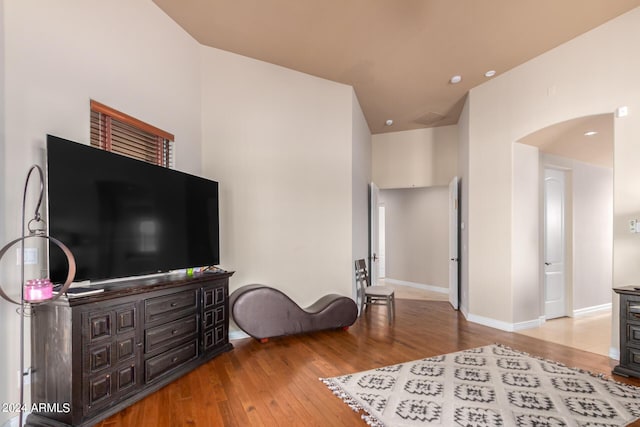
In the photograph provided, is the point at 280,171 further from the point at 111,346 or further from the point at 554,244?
the point at 554,244

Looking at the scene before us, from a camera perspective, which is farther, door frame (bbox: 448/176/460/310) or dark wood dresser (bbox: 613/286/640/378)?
door frame (bbox: 448/176/460/310)

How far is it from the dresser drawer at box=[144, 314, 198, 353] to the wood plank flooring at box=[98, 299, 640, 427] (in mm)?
355

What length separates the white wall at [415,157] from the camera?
21.4ft

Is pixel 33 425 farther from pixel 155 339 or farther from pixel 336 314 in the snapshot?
pixel 336 314

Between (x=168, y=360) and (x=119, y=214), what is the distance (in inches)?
51.7

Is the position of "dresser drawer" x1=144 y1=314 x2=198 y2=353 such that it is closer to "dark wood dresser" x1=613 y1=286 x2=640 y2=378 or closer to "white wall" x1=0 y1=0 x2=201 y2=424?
"white wall" x1=0 y1=0 x2=201 y2=424

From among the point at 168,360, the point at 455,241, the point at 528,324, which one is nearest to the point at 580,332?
the point at 528,324

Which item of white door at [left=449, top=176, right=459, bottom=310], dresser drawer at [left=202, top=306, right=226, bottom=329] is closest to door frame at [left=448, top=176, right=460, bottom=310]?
white door at [left=449, top=176, right=459, bottom=310]

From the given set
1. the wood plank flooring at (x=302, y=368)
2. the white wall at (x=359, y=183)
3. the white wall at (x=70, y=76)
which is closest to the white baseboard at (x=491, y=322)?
the wood plank flooring at (x=302, y=368)

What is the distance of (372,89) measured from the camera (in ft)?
16.6

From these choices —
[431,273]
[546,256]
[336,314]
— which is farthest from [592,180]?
[336,314]

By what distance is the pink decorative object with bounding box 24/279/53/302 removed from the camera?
6.07 ft

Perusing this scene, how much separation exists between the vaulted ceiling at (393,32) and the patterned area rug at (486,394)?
3522 millimetres

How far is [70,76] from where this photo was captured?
2451 millimetres
